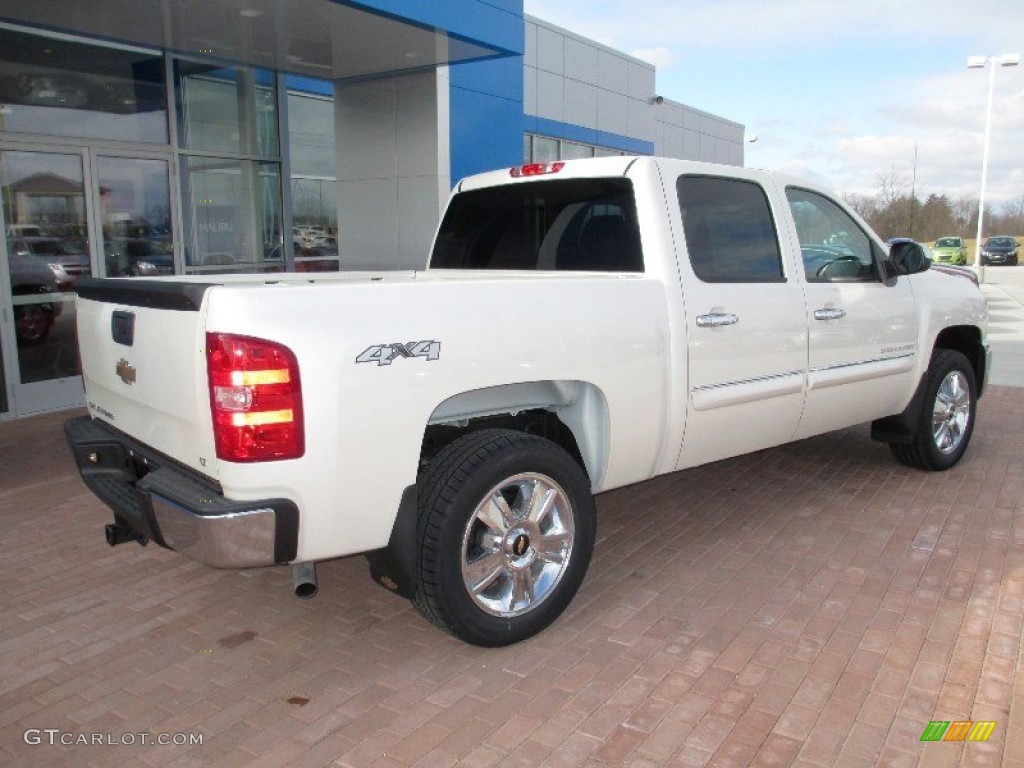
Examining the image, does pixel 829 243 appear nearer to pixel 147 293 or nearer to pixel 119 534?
pixel 147 293

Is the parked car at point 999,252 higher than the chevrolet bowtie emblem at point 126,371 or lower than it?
higher

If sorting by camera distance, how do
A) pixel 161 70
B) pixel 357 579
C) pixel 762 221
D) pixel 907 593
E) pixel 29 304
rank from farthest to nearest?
1. pixel 161 70
2. pixel 29 304
3. pixel 762 221
4. pixel 357 579
5. pixel 907 593

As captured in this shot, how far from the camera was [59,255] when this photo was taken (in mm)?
8273

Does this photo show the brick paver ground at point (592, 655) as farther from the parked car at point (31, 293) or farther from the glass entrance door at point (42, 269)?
the parked car at point (31, 293)

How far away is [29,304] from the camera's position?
8.05 m

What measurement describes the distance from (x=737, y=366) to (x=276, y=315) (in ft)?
7.82

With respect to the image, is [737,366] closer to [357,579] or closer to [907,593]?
[907,593]

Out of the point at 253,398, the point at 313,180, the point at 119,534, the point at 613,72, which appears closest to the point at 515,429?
the point at 253,398

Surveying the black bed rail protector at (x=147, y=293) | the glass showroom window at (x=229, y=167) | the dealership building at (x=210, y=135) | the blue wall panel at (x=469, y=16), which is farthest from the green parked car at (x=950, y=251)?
the black bed rail protector at (x=147, y=293)

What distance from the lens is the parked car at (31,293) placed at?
793cm

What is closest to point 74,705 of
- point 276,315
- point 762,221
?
point 276,315

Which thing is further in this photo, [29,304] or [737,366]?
[29,304]

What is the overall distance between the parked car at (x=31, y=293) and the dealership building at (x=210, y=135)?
0.01 meters

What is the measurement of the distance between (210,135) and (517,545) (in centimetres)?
786
